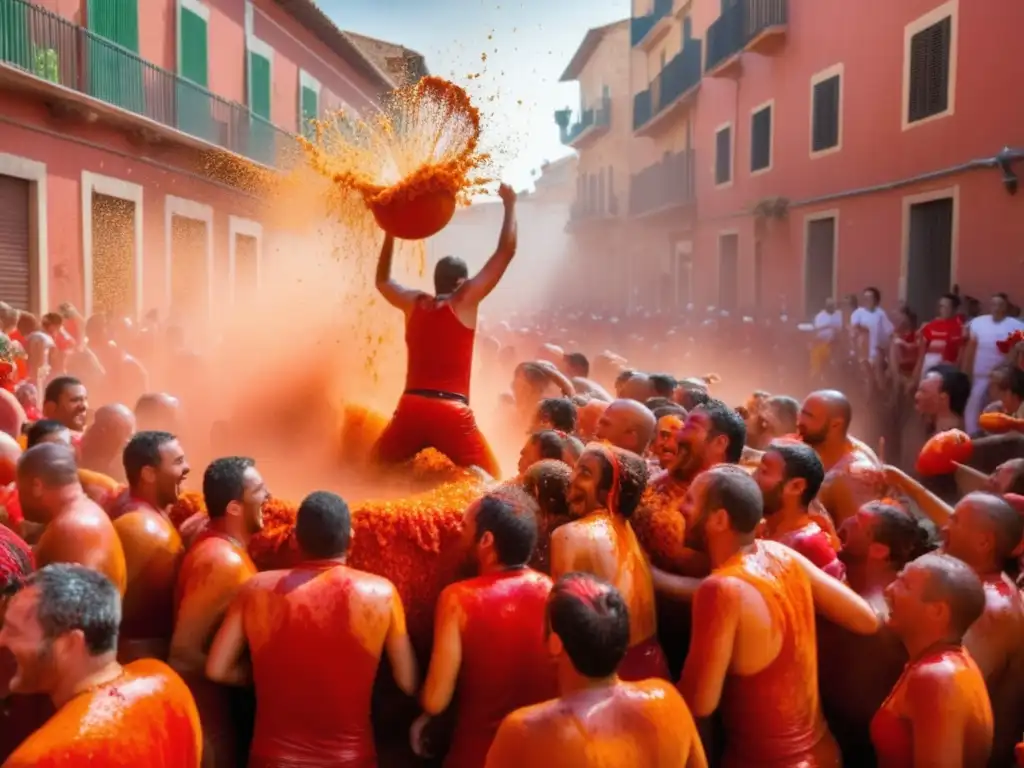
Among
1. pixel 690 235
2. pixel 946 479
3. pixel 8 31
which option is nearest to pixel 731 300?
pixel 690 235

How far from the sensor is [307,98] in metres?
23.3

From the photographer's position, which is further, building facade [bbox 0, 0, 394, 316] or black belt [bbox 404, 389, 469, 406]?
building facade [bbox 0, 0, 394, 316]

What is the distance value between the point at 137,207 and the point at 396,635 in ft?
43.4

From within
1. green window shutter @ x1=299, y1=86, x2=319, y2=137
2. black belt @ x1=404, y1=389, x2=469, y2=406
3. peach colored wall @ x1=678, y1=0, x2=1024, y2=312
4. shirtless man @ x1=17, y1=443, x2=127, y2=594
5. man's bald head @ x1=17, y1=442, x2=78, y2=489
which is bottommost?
shirtless man @ x1=17, y1=443, x2=127, y2=594

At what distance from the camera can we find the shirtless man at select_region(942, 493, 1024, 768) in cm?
349

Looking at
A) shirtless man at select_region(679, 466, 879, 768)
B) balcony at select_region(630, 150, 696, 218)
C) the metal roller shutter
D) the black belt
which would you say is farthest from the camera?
balcony at select_region(630, 150, 696, 218)

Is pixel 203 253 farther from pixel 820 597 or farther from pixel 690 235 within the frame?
pixel 820 597

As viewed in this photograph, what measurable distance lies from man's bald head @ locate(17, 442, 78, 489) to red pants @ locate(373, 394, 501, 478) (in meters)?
2.08

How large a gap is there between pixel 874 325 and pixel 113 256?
10174mm

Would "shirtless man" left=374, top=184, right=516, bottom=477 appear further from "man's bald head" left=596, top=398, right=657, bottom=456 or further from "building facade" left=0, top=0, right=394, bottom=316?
"building facade" left=0, top=0, right=394, bottom=316

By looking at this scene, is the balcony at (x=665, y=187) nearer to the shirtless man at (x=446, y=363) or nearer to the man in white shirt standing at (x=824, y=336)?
the man in white shirt standing at (x=824, y=336)

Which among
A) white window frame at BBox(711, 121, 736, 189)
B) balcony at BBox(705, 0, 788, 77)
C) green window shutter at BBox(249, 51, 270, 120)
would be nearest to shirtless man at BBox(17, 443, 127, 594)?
green window shutter at BBox(249, 51, 270, 120)

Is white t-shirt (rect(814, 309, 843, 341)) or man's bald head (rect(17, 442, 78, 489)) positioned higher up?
white t-shirt (rect(814, 309, 843, 341))

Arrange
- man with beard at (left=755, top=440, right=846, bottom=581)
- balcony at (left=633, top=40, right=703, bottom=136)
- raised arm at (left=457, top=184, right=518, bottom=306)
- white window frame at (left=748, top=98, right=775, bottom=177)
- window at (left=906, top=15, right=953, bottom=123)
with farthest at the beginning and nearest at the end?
balcony at (left=633, top=40, right=703, bottom=136), white window frame at (left=748, top=98, right=775, bottom=177), window at (left=906, top=15, right=953, bottom=123), raised arm at (left=457, top=184, right=518, bottom=306), man with beard at (left=755, top=440, right=846, bottom=581)
